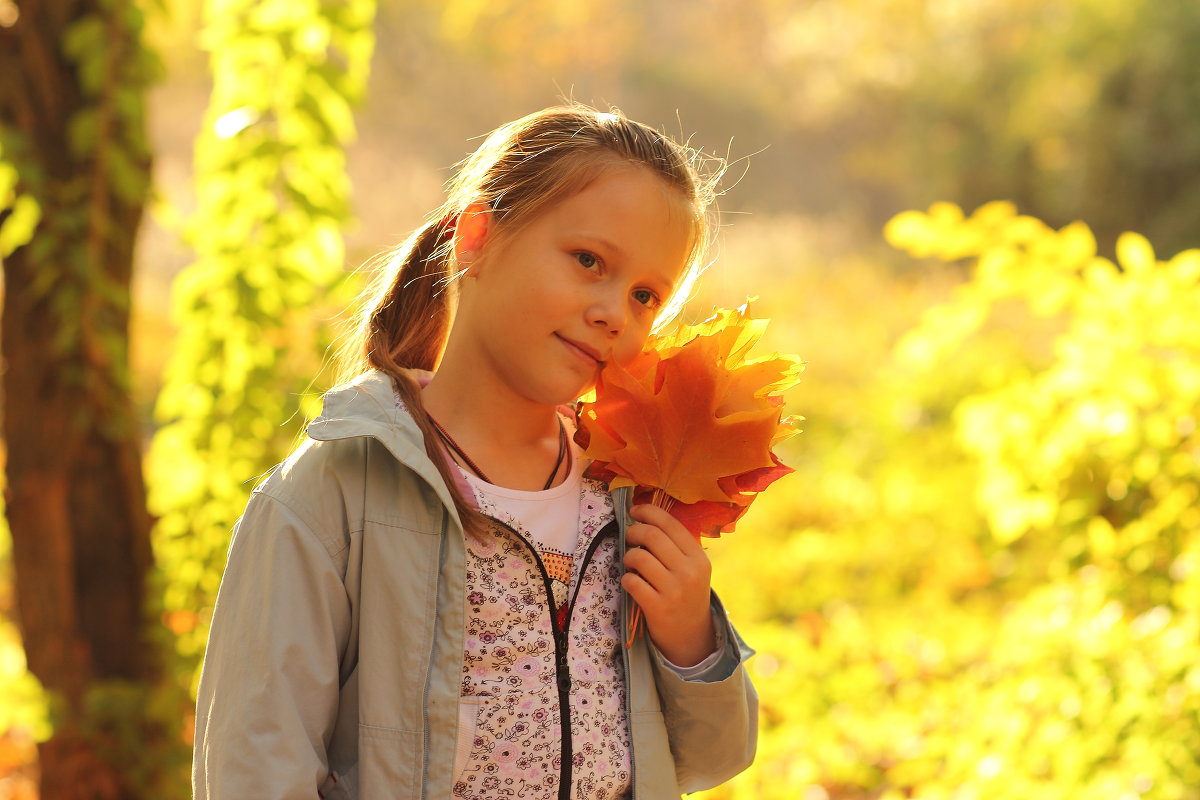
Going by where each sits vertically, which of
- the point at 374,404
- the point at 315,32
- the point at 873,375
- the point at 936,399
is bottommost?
the point at 374,404

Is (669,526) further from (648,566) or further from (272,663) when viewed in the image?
(272,663)

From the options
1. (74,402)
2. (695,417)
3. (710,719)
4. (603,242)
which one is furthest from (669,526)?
(74,402)

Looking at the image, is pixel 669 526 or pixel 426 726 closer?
pixel 426 726

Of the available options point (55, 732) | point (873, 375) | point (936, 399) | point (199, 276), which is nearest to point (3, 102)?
point (199, 276)

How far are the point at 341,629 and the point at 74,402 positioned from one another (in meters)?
1.79

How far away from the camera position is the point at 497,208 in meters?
1.24

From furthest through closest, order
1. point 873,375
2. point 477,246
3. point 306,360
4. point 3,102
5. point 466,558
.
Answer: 1. point 873,375
2. point 306,360
3. point 3,102
4. point 477,246
5. point 466,558

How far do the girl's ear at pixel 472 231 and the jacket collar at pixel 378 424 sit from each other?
18cm

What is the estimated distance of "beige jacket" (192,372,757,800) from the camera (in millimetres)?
1016

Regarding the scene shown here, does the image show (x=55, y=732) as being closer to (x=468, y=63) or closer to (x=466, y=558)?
(x=466, y=558)

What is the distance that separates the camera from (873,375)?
A: 8.19 metres

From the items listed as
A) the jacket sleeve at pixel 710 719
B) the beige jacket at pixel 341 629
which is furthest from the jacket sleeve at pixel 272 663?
the jacket sleeve at pixel 710 719

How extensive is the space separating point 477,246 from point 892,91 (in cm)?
1391

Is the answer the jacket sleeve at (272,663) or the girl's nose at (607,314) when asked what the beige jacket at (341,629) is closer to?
the jacket sleeve at (272,663)
